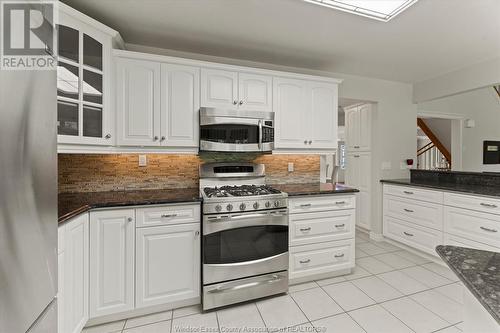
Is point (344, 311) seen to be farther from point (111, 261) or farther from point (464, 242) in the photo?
point (111, 261)

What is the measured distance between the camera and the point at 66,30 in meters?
1.71

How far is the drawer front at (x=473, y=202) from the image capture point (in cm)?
231

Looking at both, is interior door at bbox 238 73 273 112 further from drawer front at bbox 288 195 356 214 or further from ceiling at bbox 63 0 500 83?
drawer front at bbox 288 195 356 214

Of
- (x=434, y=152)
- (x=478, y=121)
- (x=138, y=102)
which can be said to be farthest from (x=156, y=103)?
(x=434, y=152)

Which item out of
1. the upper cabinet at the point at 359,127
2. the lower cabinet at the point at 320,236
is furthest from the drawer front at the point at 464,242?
the upper cabinet at the point at 359,127

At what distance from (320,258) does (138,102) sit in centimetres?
240

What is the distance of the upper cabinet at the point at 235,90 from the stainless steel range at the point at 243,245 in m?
0.91

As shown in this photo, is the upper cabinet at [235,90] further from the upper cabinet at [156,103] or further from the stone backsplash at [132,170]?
the stone backsplash at [132,170]

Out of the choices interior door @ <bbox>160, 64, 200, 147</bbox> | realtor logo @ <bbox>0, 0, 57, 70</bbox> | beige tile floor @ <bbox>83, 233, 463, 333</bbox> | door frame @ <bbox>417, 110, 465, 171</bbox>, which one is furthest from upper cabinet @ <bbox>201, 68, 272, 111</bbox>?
door frame @ <bbox>417, 110, 465, 171</bbox>

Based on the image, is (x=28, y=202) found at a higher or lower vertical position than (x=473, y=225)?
higher

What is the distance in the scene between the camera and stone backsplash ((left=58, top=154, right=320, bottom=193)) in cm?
228

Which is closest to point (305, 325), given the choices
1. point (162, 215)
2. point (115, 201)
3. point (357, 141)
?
point (162, 215)

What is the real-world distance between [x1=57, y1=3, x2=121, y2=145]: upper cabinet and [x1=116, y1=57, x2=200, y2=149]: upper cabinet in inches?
4.2

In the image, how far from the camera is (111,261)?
182 centimetres
